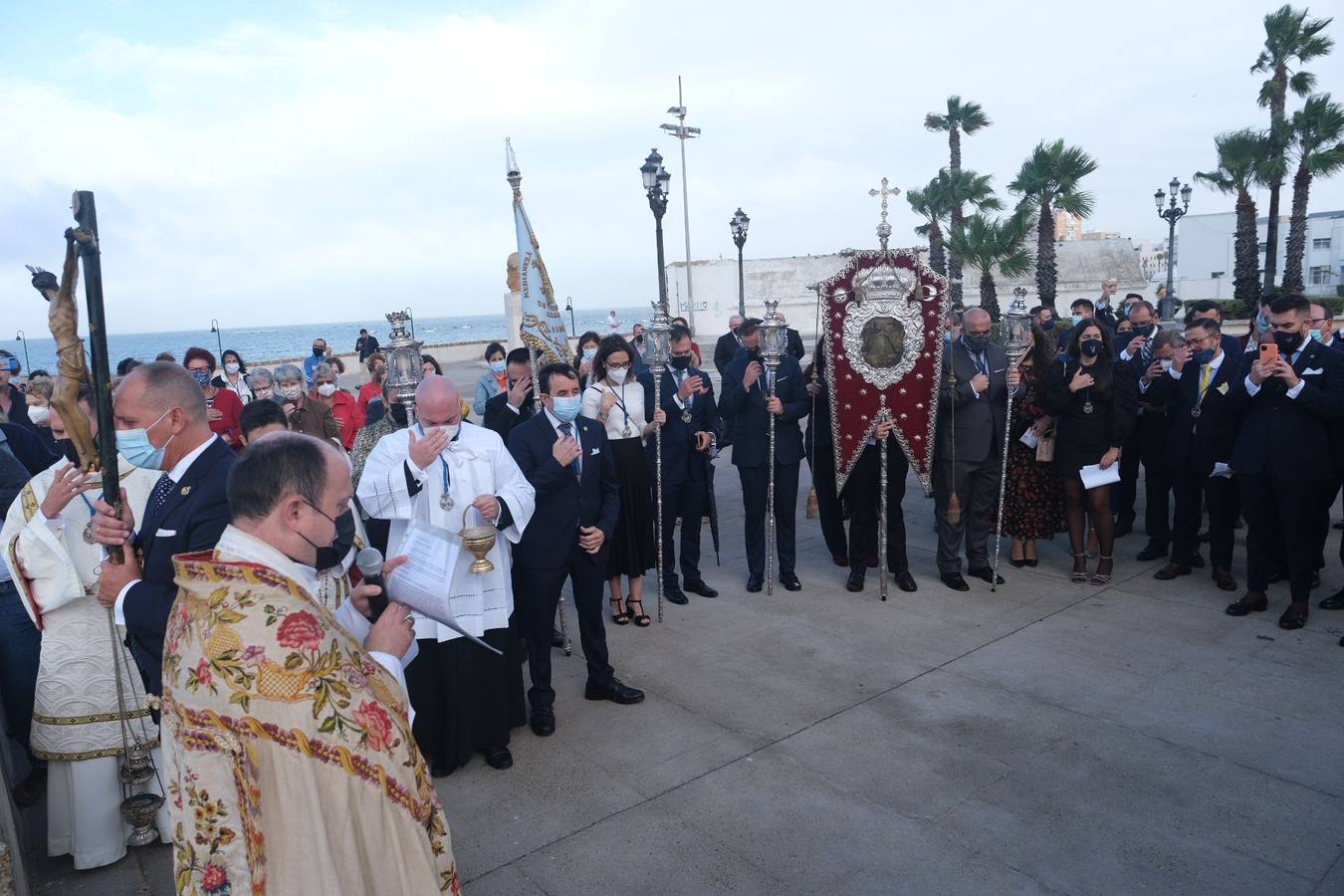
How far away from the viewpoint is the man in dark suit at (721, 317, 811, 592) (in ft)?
23.6

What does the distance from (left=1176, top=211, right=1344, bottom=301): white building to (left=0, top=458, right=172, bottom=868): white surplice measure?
50840 millimetres

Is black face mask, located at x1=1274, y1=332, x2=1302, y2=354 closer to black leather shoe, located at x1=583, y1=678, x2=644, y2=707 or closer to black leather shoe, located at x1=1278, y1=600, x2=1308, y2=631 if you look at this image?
black leather shoe, located at x1=1278, y1=600, x2=1308, y2=631

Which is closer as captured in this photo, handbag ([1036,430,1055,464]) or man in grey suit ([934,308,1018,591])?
man in grey suit ([934,308,1018,591])

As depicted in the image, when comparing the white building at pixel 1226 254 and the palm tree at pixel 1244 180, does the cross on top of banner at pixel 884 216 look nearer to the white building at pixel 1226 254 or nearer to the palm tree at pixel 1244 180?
the palm tree at pixel 1244 180

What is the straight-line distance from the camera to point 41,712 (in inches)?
154

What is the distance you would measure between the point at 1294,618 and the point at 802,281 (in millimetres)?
46933

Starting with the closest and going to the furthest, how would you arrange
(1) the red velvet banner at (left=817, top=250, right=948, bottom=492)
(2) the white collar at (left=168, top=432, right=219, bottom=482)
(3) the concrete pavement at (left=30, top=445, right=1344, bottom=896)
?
(2) the white collar at (left=168, top=432, right=219, bottom=482) → (3) the concrete pavement at (left=30, top=445, right=1344, bottom=896) → (1) the red velvet banner at (left=817, top=250, right=948, bottom=492)

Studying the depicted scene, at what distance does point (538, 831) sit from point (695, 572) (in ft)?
11.4

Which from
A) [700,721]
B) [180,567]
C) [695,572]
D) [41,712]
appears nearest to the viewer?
[180,567]

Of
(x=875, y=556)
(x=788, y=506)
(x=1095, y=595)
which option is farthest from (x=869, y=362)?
(x=1095, y=595)

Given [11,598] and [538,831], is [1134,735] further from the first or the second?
[11,598]

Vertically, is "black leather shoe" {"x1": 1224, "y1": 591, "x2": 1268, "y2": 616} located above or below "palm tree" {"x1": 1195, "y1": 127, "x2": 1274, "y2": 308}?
below

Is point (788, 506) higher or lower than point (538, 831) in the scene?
higher

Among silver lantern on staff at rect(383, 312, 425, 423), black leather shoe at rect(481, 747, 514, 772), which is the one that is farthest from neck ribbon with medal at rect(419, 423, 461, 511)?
black leather shoe at rect(481, 747, 514, 772)
